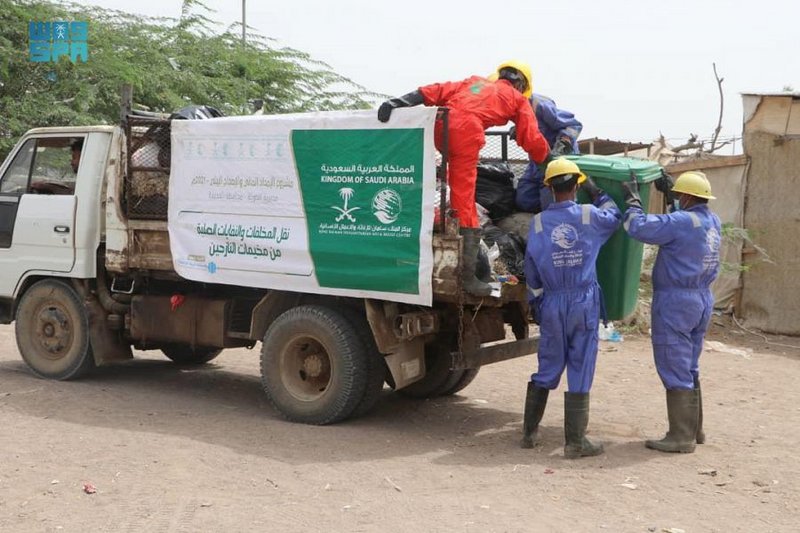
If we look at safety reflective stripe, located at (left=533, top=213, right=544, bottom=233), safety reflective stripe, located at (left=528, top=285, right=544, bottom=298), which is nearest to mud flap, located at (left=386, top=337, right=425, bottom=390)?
safety reflective stripe, located at (left=528, top=285, right=544, bottom=298)

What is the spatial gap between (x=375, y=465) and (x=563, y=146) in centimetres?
262

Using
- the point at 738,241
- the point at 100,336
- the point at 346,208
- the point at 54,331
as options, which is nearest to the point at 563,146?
the point at 346,208

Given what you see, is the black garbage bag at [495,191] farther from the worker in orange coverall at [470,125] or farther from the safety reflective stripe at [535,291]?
the safety reflective stripe at [535,291]

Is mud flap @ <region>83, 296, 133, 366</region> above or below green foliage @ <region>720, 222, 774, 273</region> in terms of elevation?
below

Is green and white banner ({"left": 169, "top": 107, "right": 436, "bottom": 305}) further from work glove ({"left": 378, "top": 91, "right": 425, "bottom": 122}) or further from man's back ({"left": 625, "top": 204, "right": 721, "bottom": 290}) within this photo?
man's back ({"left": 625, "top": 204, "right": 721, "bottom": 290})

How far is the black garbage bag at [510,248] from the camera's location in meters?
6.37

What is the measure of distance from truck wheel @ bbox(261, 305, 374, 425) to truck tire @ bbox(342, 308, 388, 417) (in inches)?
1.3

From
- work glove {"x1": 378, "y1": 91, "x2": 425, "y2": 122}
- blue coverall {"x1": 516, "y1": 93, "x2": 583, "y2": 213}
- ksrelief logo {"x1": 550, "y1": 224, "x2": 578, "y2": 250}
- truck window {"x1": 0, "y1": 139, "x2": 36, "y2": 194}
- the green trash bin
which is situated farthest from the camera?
truck window {"x1": 0, "y1": 139, "x2": 36, "y2": 194}

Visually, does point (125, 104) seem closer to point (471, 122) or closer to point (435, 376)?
point (471, 122)

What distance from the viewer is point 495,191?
268 inches

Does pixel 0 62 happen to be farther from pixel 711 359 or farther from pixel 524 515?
pixel 524 515

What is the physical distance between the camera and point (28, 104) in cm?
1477

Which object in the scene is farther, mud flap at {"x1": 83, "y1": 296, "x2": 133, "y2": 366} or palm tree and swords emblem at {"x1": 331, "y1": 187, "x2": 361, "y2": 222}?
mud flap at {"x1": 83, "y1": 296, "x2": 133, "y2": 366}

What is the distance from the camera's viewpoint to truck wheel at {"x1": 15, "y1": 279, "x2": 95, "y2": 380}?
7.84 m
